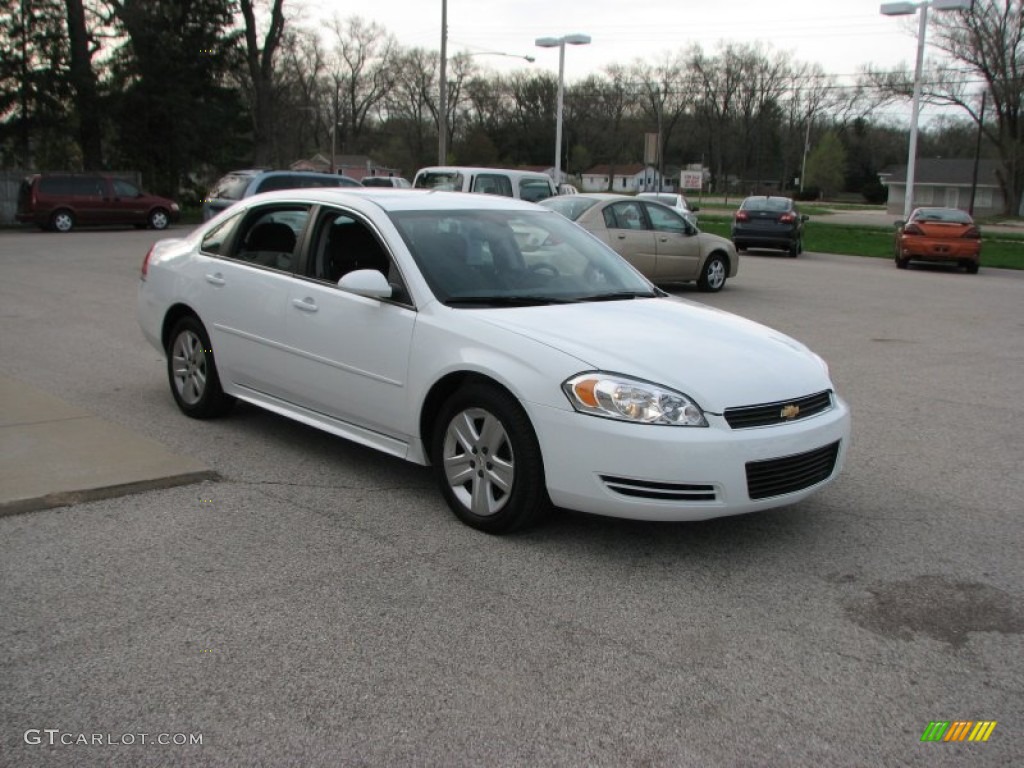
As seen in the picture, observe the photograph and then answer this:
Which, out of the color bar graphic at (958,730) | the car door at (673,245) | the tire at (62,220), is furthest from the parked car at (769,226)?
the color bar graphic at (958,730)

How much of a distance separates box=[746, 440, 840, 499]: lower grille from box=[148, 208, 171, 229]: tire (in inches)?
1177

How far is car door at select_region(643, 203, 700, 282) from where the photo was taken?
15.8 m

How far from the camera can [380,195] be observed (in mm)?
5934

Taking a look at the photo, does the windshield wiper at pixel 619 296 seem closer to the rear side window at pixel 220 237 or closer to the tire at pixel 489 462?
the tire at pixel 489 462

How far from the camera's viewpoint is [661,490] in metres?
4.34

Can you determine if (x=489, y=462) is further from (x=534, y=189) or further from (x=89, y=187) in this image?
(x=89, y=187)

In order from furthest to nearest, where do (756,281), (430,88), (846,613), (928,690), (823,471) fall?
(430,88)
(756,281)
(823,471)
(846,613)
(928,690)

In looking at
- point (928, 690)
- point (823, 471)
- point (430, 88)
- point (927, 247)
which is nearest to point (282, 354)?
point (823, 471)

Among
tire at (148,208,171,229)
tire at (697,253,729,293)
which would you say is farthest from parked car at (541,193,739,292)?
tire at (148,208,171,229)

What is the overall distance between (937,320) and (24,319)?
455 inches

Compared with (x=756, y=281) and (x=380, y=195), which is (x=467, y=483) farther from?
(x=756, y=281)

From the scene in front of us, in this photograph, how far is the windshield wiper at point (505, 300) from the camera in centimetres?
511

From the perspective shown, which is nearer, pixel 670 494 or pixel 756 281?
pixel 670 494

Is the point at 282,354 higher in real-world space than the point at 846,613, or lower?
higher
